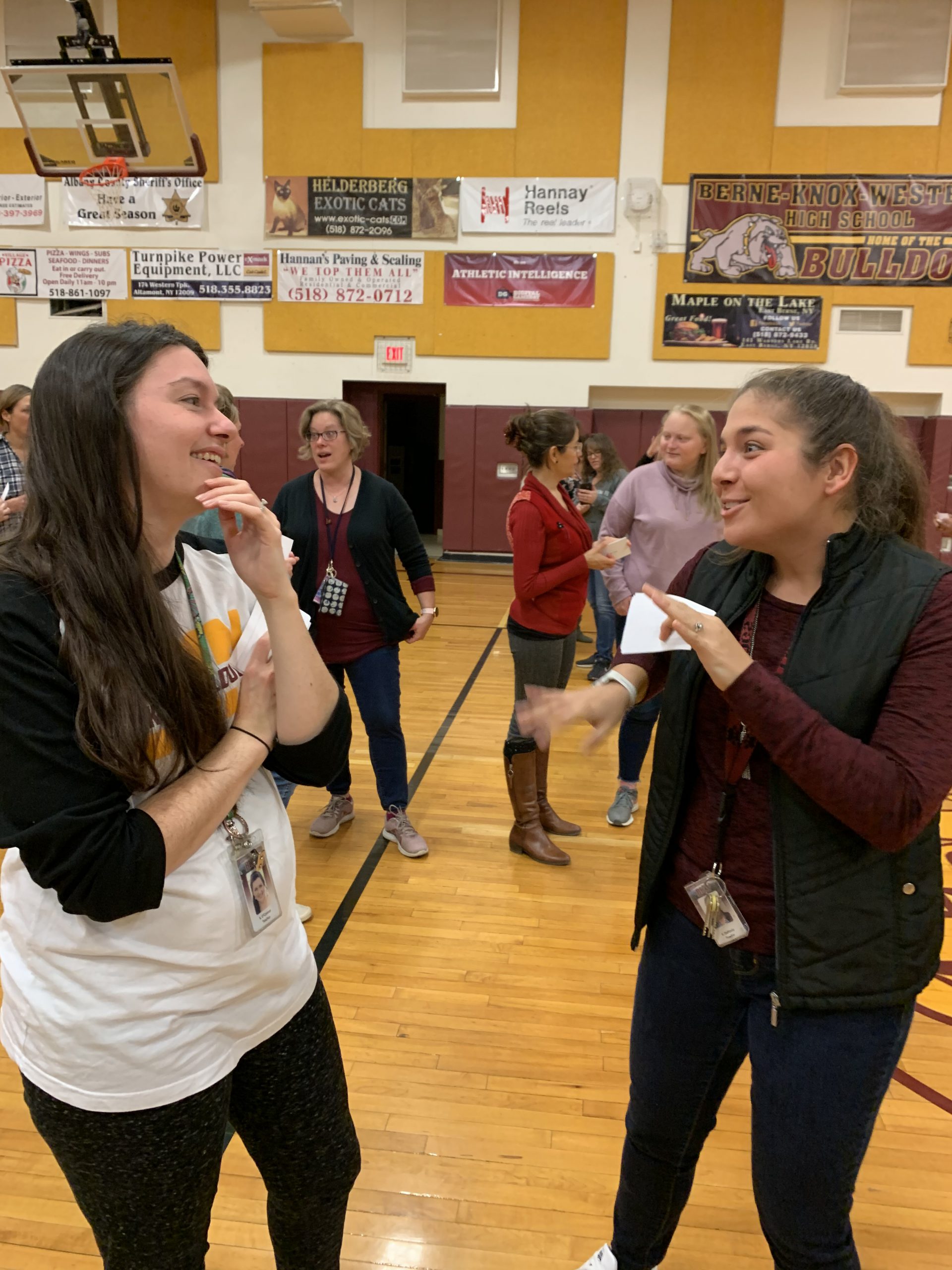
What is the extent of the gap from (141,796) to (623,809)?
322 cm

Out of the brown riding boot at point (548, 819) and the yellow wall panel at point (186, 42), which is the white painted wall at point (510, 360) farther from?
the brown riding boot at point (548, 819)

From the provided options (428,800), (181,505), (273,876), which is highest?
(181,505)

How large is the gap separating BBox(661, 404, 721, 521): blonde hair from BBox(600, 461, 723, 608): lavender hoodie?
0.07 feet

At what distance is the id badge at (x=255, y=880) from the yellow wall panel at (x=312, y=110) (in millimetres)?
11667

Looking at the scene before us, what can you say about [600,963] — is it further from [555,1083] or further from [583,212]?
[583,212]

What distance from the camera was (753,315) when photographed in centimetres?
1072

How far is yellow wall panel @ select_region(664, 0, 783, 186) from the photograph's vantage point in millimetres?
10109

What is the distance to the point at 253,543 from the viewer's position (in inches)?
50.3

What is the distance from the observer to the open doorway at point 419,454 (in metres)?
13.5

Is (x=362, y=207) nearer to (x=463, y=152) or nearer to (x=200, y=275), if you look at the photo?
(x=463, y=152)

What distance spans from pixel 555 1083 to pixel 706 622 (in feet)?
5.63

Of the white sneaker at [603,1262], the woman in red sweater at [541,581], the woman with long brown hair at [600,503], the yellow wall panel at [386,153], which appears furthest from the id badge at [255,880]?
the yellow wall panel at [386,153]

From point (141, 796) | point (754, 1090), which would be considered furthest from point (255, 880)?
point (754, 1090)

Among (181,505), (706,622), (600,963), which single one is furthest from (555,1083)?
(181,505)
